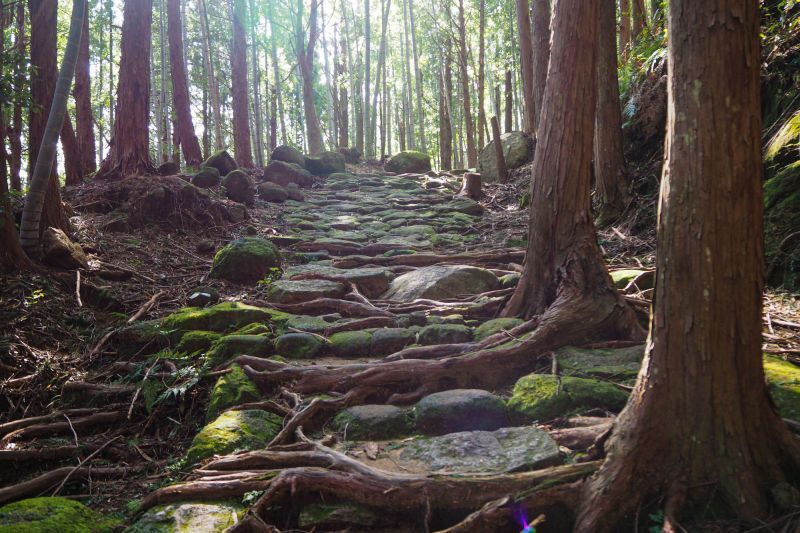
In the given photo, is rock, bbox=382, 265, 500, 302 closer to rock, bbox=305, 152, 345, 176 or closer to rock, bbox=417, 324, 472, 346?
rock, bbox=417, 324, 472, 346

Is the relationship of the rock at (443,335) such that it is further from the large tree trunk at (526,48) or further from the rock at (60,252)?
the large tree trunk at (526,48)

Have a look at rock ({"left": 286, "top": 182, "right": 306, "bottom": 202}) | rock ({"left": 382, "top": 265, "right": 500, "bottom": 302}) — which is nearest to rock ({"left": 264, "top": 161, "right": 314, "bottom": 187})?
rock ({"left": 286, "top": 182, "right": 306, "bottom": 202})

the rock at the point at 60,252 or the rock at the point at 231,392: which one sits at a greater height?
the rock at the point at 60,252

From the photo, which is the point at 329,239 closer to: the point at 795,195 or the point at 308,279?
the point at 308,279

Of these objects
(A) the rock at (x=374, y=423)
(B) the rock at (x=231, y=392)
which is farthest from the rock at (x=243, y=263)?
(A) the rock at (x=374, y=423)

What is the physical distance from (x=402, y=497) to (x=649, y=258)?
14.7 ft

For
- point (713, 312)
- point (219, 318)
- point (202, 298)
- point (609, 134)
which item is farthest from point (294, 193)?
point (713, 312)

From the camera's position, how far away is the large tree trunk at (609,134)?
7.26 meters

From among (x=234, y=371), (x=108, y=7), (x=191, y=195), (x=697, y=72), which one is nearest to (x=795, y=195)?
(x=697, y=72)

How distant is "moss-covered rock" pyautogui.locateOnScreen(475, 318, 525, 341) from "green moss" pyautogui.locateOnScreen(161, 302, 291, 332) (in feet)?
6.35

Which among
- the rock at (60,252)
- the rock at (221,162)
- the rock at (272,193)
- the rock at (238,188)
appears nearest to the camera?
the rock at (60,252)

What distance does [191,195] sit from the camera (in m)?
8.38

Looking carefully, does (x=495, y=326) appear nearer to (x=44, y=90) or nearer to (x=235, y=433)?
(x=235, y=433)

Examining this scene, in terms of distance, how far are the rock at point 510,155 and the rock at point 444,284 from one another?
27.9 feet
